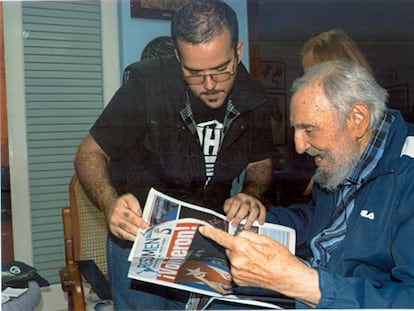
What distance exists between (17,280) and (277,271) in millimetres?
726

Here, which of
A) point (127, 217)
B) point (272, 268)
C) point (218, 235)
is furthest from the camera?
point (127, 217)

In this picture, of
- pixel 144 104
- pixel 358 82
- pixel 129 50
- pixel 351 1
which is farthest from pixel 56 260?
pixel 351 1

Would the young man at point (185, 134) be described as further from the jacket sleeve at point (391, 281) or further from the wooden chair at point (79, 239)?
the jacket sleeve at point (391, 281)

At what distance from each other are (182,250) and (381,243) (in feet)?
1.85

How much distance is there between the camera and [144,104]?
1589mm

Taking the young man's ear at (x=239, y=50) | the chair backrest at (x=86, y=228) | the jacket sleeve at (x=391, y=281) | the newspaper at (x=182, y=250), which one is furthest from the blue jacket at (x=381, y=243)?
the chair backrest at (x=86, y=228)

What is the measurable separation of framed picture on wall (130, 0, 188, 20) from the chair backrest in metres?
0.52

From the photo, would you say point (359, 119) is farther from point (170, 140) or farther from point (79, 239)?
point (79, 239)

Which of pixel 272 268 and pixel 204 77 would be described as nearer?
pixel 272 268

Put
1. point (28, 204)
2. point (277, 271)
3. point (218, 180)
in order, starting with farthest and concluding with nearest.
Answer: point (218, 180) → point (28, 204) → point (277, 271)

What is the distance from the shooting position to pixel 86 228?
5.55 feet

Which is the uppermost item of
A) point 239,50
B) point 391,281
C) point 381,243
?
point 239,50

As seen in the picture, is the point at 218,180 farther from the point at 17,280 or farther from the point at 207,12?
the point at 17,280

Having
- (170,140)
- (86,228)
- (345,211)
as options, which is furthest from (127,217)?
(345,211)
